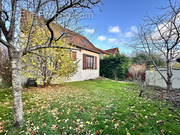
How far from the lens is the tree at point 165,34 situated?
418cm

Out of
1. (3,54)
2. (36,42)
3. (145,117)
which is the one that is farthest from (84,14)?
(3,54)

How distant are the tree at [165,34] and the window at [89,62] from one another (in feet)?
19.8

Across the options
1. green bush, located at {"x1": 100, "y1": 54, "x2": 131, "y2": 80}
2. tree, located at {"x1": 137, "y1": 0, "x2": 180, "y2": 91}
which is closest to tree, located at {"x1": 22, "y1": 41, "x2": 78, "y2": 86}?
tree, located at {"x1": 137, "y1": 0, "x2": 180, "y2": 91}

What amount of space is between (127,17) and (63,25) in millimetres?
6581

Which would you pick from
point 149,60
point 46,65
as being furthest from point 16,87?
point 149,60

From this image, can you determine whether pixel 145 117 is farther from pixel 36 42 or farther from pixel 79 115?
pixel 36 42

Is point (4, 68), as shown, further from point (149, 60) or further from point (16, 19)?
point (149, 60)

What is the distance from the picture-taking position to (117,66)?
13.6 meters

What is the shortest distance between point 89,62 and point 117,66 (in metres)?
4.71

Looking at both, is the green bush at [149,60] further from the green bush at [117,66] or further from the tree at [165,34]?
the green bush at [117,66]

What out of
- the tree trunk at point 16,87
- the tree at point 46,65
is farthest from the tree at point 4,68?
the tree trunk at point 16,87

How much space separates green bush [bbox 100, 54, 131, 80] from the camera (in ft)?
44.0

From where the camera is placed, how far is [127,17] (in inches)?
294

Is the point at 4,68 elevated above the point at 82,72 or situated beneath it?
elevated above
